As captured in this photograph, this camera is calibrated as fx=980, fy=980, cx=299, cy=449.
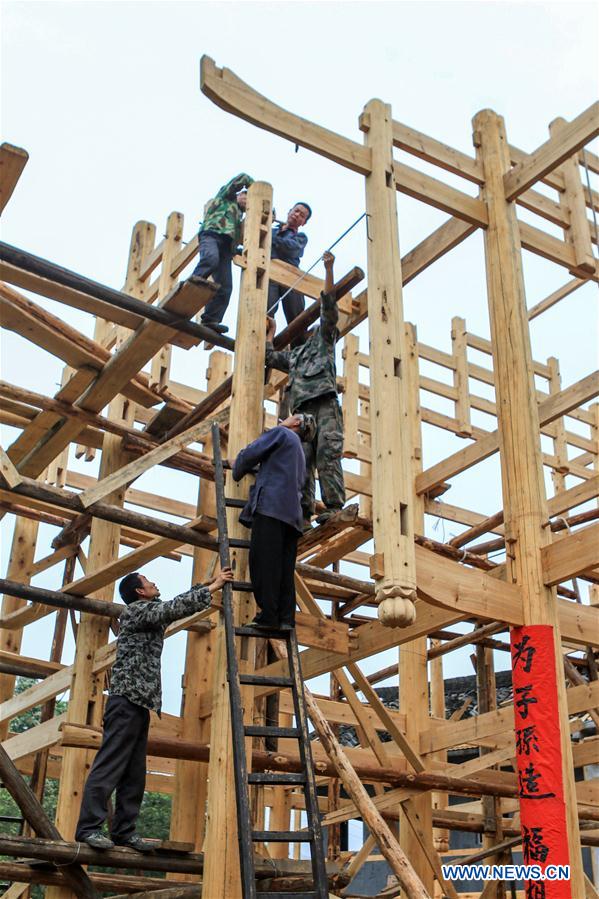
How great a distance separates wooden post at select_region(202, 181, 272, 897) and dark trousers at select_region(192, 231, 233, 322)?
2.42ft

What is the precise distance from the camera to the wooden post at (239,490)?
18.1 ft

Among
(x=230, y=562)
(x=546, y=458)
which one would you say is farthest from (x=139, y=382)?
(x=546, y=458)

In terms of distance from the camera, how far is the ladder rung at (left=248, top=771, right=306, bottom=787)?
5191 mm

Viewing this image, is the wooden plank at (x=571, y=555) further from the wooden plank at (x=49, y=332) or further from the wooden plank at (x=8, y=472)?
the wooden plank at (x=49, y=332)

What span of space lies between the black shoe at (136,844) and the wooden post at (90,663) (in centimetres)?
135

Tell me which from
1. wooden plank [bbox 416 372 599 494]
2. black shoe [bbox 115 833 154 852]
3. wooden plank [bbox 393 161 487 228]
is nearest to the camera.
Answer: black shoe [bbox 115 833 154 852]

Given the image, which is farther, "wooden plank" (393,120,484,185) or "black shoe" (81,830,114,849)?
"wooden plank" (393,120,484,185)

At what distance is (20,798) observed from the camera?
22.1ft

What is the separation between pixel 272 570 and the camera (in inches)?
239

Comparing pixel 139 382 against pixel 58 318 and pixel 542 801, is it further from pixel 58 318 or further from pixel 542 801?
pixel 542 801

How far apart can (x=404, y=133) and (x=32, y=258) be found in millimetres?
3088

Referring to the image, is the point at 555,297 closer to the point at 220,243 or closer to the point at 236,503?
the point at 220,243

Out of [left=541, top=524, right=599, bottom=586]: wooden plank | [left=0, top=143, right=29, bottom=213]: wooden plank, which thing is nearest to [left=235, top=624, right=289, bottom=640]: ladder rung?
[left=541, top=524, right=599, bottom=586]: wooden plank

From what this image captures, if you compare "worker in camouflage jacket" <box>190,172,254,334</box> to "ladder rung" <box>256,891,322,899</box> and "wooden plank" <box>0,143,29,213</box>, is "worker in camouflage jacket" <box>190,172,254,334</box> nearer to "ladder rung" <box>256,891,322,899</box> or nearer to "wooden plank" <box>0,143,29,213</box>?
"wooden plank" <box>0,143,29,213</box>
